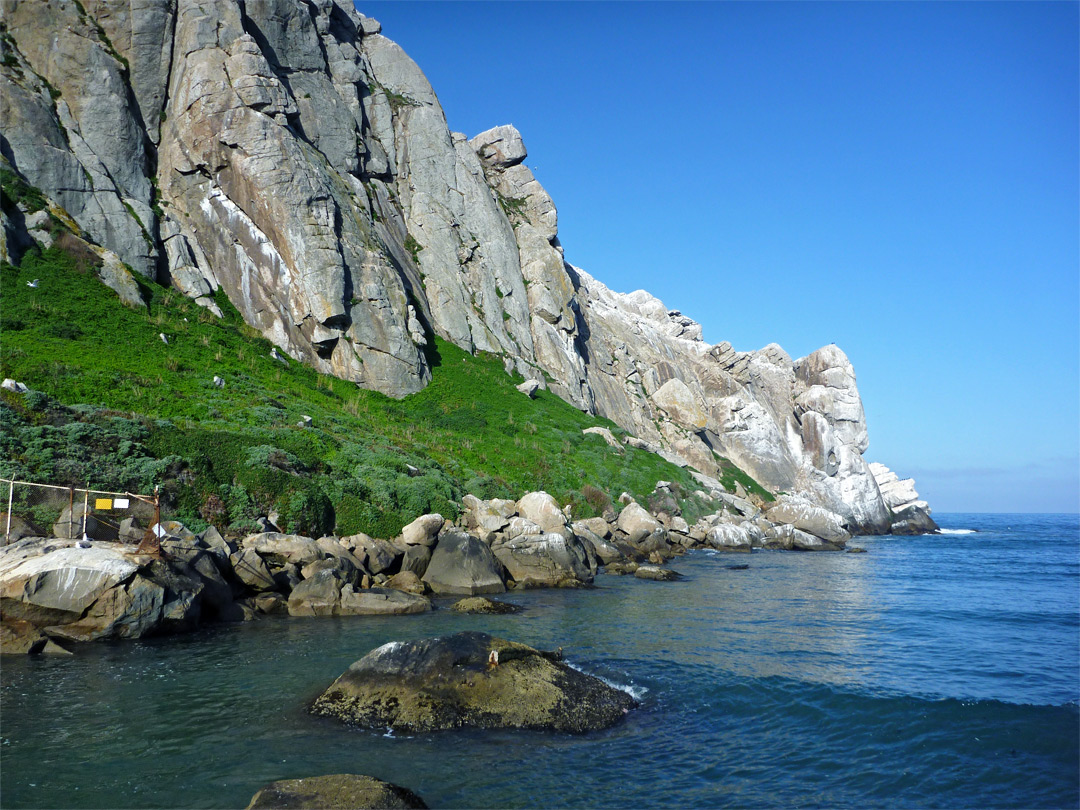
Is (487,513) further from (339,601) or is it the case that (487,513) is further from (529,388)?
(529,388)

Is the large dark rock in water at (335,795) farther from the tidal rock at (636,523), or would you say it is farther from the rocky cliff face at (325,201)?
the rocky cliff face at (325,201)

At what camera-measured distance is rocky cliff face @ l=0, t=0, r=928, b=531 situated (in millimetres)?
45188

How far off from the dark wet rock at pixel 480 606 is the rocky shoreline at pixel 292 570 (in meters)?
1.20

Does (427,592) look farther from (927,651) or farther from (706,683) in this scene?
(927,651)

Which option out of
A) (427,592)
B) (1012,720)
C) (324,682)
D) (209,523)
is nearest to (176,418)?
(209,523)

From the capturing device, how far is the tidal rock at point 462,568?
82.9ft

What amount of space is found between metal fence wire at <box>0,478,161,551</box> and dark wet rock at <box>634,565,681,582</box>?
19998 mm

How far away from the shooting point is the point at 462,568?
25797mm

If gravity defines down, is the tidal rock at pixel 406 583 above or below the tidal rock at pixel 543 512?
below

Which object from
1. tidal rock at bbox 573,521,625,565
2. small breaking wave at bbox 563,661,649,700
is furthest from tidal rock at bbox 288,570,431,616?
tidal rock at bbox 573,521,625,565

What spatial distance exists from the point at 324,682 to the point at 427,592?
34.3 feet

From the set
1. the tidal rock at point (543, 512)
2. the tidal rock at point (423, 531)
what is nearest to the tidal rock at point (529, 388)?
the tidal rock at point (543, 512)

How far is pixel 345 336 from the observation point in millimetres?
47344

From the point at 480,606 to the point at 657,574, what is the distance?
1138 centimetres
